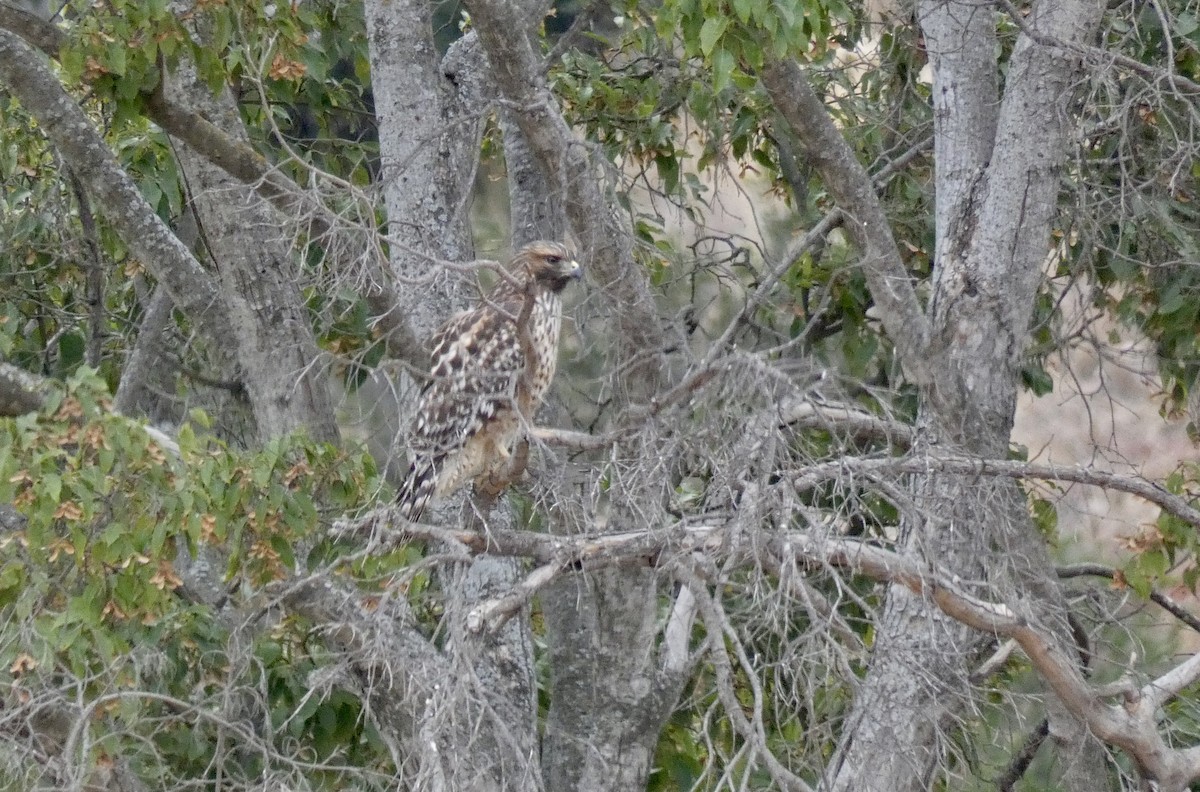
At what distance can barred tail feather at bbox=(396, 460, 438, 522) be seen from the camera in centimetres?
420

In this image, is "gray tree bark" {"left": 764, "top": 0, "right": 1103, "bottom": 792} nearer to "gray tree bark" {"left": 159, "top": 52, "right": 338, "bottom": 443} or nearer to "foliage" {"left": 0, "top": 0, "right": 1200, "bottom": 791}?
"foliage" {"left": 0, "top": 0, "right": 1200, "bottom": 791}

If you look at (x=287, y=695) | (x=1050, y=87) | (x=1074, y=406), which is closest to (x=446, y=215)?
(x=287, y=695)

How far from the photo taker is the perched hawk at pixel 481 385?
13.8 ft

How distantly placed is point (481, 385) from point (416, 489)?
33 cm

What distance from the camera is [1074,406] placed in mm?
10883

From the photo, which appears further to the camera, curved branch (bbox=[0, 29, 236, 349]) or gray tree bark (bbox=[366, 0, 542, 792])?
gray tree bark (bbox=[366, 0, 542, 792])

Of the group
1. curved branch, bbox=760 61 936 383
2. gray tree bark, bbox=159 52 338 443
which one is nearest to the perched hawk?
gray tree bark, bbox=159 52 338 443

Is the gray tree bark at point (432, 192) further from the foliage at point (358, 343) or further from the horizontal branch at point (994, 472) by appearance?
the horizontal branch at point (994, 472)

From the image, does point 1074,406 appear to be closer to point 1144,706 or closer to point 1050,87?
point 1050,87

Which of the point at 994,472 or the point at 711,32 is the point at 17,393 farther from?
the point at 994,472

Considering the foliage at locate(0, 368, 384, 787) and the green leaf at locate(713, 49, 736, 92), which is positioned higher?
the green leaf at locate(713, 49, 736, 92)

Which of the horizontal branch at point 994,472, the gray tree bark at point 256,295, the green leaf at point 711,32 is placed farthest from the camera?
the gray tree bark at point 256,295

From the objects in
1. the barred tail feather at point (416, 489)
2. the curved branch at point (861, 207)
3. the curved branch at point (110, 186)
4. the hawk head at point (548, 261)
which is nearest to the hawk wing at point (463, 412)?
the barred tail feather at point (416, 489)

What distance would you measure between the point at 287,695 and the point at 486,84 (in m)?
2.14
